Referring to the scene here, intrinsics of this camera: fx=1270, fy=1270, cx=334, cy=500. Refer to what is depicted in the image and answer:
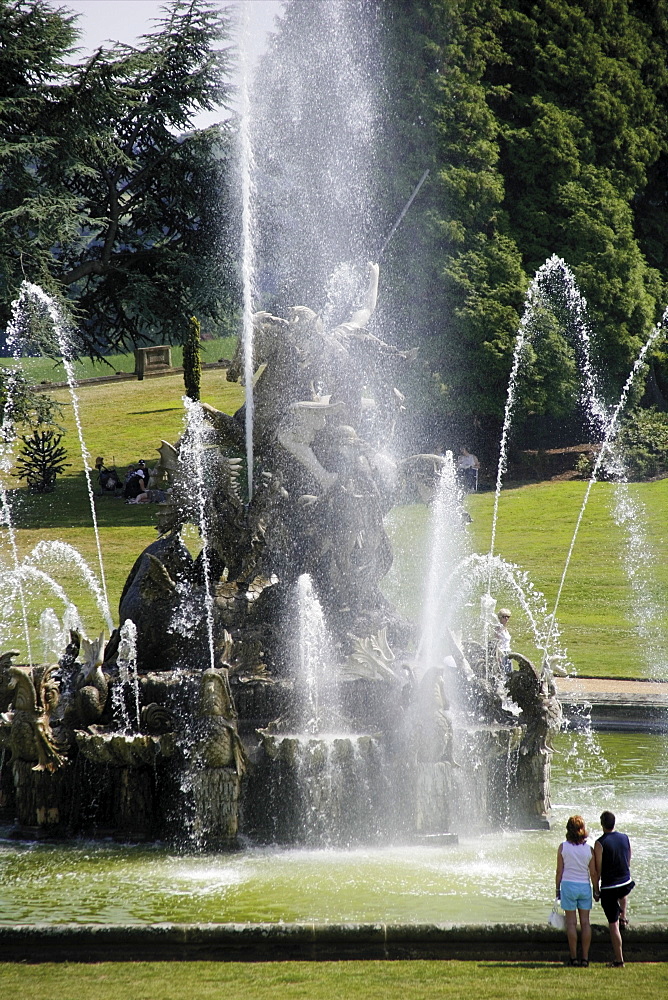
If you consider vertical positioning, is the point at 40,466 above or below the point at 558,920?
above

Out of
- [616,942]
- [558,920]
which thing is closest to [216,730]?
[558,920]

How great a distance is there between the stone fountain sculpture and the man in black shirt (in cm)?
399

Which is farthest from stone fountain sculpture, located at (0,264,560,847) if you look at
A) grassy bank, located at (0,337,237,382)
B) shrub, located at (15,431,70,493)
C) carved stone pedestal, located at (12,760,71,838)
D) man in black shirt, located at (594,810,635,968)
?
grassy bank, located at (0,337,237,382)

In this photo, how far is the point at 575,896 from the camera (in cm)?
884

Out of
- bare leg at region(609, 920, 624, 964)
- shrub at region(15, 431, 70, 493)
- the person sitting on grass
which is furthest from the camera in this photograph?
shrub at region(15, 431, 70, 493)

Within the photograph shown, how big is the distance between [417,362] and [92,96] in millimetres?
12032

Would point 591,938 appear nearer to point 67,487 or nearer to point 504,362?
point 504,362

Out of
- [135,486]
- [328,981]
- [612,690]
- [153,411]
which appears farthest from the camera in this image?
[153,411]

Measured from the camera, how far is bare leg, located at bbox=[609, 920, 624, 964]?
8.74 metres

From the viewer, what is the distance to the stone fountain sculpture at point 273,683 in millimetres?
12906

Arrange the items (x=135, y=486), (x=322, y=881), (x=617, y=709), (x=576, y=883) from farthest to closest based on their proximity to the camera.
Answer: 1. (x=135, y=486)
2. (x=617, y=709)
3. (x=322, y=881)
4. (x=576, y=883)

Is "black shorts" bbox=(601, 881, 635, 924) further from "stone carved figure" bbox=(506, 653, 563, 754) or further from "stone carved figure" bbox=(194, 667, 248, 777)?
"stone carved figure" bbox=(194, 667, 248, 777)

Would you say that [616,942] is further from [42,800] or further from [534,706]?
[42,800]

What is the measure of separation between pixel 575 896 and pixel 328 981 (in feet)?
5.95
